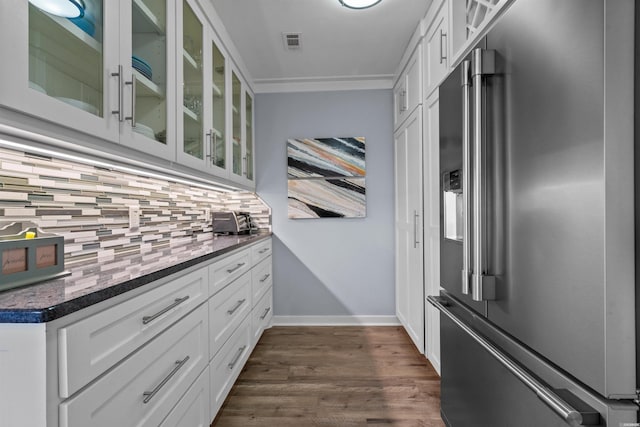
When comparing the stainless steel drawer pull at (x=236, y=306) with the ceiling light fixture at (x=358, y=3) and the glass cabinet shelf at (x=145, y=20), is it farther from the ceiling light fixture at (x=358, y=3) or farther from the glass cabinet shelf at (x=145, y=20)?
the ceiling light fixture at (x=358, y=3)

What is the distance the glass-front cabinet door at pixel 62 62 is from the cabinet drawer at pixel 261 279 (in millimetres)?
1648

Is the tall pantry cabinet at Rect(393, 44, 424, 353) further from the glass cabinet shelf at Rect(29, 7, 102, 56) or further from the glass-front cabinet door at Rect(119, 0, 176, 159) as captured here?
the glass cabinet shelf at Rect(29, 7, 102, 56)

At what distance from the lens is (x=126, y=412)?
1.00m

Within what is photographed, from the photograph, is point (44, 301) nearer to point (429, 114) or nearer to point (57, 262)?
point (57, 262)

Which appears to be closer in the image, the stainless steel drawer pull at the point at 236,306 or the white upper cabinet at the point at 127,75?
the white upper cabinet at the point at 127,75

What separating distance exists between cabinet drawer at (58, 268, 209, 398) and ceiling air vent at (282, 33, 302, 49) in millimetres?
1990

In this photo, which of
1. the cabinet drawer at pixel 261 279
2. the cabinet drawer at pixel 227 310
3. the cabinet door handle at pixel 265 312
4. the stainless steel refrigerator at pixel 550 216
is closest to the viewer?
the stainless steel refrigerator at pixel 550 216

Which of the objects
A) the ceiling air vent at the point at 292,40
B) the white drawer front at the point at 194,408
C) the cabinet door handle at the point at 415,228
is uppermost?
the ceiling air vent at the point at 292,40

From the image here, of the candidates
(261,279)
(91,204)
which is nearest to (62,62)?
(91,204)

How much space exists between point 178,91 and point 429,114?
1.54m

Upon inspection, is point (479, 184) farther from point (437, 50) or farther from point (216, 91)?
point (216, 91)

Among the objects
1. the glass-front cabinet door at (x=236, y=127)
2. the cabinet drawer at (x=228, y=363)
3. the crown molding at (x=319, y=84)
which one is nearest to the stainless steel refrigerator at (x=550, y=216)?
the cabinet drawer at (x=228, y=363)

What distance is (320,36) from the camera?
2.64 metres

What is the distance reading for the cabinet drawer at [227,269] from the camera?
68.8 inches
